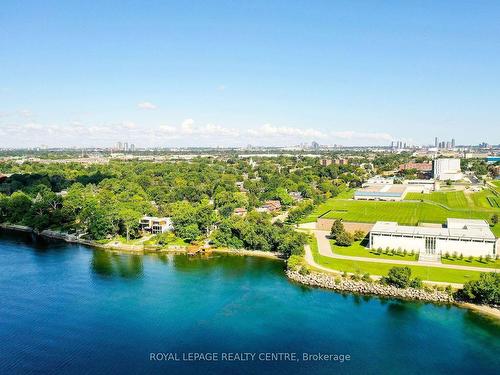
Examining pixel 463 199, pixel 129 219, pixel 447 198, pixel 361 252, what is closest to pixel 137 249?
pixel 129 219

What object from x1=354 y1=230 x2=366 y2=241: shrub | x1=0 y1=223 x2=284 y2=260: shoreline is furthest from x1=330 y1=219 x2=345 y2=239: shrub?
x1=0 y1=223 x2=284 y2=260: shoreline

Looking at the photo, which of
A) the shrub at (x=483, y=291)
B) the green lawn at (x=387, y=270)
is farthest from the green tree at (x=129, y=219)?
the shrub at (x=483, y=291)

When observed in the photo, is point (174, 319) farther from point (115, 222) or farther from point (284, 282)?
point (115, 222)

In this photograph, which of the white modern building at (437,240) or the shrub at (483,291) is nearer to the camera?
the shrub at (483,291)

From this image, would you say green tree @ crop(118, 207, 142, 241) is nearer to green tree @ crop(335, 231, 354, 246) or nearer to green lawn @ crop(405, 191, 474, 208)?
green tree @ crop(335, 231, 354, 246)

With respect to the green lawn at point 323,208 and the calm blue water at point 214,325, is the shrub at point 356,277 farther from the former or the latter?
the green lawn at point 323,208

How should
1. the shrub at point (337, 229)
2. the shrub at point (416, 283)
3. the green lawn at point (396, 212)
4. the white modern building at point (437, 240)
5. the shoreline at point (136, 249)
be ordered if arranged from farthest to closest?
1. the green lawn at point (396, 212)
2. the shrub at point (337, 229)
3. the shoreline at point (136, 249)
4. the white modern building at point (437, 240)
5. the shrub at point (416, 283)

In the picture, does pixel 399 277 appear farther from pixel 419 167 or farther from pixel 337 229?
pixel 419 167
